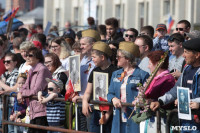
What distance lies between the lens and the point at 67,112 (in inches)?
327

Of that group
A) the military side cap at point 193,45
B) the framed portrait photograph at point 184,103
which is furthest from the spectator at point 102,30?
the framed portrait photograph at point 184,103

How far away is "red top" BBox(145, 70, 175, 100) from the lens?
6.70 meters

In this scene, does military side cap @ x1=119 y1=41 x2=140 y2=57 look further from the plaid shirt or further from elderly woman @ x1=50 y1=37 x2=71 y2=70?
the plaid shirt

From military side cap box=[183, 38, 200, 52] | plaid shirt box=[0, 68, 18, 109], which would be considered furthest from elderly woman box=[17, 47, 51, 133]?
military side cap box=[183, 38, 200, 52]

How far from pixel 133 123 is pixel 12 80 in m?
3.47

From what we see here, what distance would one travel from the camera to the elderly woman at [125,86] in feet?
23.1

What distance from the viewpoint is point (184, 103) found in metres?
5.95

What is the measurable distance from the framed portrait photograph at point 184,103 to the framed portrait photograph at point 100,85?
5.74 feet

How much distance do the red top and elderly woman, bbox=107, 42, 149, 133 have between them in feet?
1.11

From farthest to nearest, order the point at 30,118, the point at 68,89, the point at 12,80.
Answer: the point at 12,80 < the point at 30,118 < the point at 68,89

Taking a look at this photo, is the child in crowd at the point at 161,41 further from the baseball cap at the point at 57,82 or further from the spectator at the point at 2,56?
the spectator at the point at 2,56

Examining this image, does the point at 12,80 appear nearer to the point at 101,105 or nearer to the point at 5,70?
the point at 5,70

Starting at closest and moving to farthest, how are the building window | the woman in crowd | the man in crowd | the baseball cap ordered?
the man in crowd
the woman in crowd
the baseball cap
the building window

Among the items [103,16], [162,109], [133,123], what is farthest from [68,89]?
[103,16]
